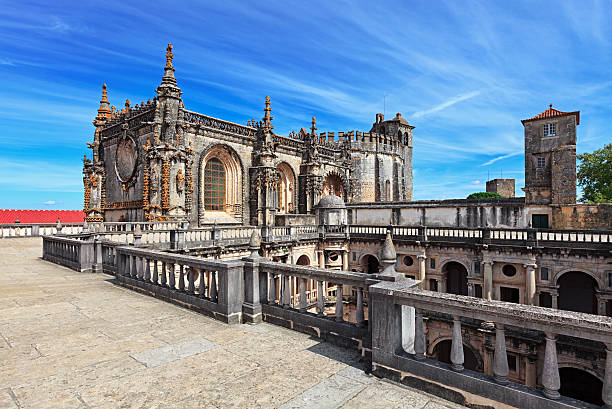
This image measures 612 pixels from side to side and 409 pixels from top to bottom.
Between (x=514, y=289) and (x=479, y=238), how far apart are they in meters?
3.67

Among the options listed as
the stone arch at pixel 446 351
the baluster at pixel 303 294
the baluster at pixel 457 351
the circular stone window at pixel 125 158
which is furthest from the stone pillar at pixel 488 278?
the circular stone window at pixel 125 158

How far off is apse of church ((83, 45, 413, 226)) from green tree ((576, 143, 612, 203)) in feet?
91.7

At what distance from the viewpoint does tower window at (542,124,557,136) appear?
2596 cm

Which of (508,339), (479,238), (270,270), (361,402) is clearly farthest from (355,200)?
(361,402)

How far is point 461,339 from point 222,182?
940 inches

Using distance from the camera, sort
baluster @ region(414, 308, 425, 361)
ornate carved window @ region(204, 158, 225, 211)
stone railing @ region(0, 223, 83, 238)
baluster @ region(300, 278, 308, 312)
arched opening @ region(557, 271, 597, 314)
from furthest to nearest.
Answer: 1. ornate carved window @ region(204, 158, 225, 211)
2. arched opening @ region(557, 271, 597, 314)
3. stone railing @ region(0, 223, 83, 238)
4. baluster @ region(300, 278, 308, 312)
5. baluster @ region(414, 308, 425, 361)

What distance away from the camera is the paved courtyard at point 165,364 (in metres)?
3.46

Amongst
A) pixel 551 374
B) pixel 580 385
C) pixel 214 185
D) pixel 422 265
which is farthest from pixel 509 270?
pixel 551 374

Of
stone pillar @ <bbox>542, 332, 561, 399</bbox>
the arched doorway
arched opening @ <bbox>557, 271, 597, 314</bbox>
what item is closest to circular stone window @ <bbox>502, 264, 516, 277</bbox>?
arched opening @ <bbox>557, 271, 597, 314</bbox>

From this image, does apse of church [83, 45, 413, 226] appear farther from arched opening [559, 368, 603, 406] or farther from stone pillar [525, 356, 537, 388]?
arched opening [559, 368, 603, 406]

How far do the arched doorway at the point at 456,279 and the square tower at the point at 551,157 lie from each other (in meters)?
7.34

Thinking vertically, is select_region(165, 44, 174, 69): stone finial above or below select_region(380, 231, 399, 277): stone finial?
above

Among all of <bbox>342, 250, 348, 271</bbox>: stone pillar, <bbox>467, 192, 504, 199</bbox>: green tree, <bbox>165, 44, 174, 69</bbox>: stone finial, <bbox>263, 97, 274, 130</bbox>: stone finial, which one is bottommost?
<bbox>342, 250, 348, 271</bbox>: stone pillar

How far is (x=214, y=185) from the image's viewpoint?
2539cm
